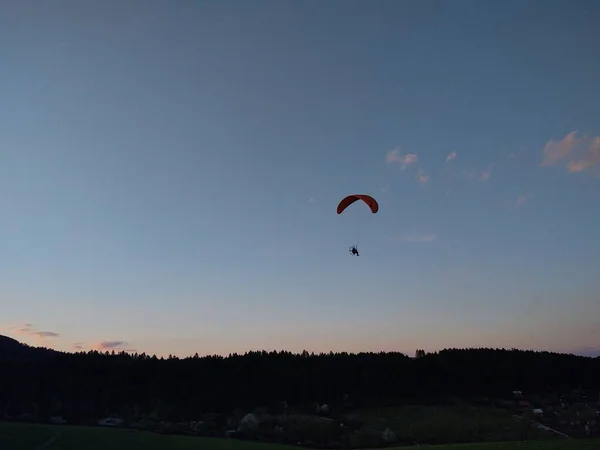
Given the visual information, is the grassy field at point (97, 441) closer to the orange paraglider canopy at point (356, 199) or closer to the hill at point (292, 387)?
the hill at point (292, 387)

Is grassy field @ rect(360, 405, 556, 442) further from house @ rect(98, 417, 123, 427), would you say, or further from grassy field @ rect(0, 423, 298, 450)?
house @ rect(98, 417, 123, 427)

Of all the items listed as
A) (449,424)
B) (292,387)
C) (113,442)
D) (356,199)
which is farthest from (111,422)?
(356,199)

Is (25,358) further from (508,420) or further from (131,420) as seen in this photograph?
(508,420)

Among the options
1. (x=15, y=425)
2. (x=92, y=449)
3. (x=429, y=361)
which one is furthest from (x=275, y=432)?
(x=429, y=361)

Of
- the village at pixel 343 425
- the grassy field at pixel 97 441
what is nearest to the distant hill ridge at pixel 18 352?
the village at pixel 343 425

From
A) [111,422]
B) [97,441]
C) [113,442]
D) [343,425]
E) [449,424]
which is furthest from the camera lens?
[111,422]

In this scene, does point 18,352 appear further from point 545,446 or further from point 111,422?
point 545,446

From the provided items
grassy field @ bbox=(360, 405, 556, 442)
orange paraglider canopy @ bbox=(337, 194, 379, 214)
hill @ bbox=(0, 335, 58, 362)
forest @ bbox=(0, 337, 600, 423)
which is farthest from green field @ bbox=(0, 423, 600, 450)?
Result: hill @ bbox=(0, 335, 58, 362)
